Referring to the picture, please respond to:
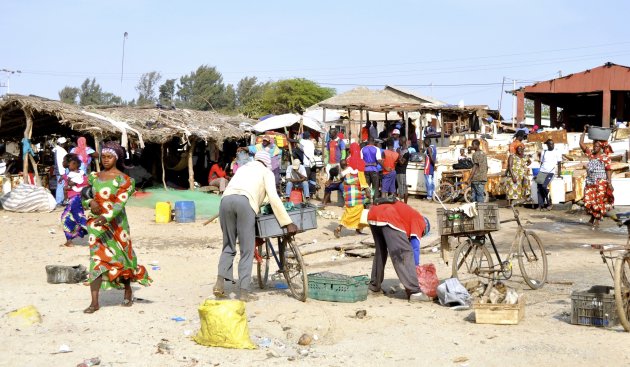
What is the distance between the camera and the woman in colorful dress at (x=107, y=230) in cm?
842

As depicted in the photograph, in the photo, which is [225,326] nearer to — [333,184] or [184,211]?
[184,211]

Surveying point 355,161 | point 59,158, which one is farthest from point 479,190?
point 59,158

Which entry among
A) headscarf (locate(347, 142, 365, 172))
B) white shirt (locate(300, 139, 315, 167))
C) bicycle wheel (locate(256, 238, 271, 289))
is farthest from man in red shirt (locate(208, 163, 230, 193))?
bicycle wheel (locate(256, 238, 271, 289))

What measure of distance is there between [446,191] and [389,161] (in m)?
4.61

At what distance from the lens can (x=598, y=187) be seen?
16.6 m

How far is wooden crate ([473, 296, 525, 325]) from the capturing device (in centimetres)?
810

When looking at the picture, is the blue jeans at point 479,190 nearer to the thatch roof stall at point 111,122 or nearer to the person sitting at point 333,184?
the person sitting at point 333,184

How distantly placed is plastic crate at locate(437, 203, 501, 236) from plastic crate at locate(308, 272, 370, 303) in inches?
44.3

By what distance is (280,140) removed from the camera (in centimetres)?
2358

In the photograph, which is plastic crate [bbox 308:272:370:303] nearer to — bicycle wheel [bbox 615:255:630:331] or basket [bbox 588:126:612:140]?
bicycle wheel [bbox 615:255:630:331]

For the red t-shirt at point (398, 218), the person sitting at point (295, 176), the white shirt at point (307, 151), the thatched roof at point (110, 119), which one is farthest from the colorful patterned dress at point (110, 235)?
the white shirt at point (307, 151)

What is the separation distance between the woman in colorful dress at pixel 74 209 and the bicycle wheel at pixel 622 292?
8.75 metres

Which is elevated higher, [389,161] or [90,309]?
[389,161]

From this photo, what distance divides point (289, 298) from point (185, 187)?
16595 mm
